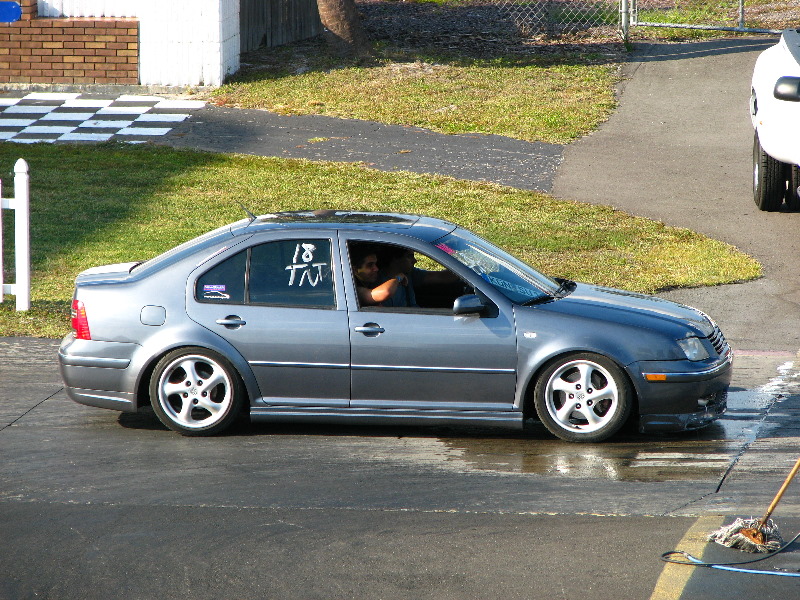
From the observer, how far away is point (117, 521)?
5945mm

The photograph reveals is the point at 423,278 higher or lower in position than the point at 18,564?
higher

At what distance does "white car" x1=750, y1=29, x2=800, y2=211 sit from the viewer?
1207 cm

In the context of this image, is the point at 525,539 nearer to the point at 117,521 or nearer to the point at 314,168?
the point at 117,521

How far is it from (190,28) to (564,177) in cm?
765

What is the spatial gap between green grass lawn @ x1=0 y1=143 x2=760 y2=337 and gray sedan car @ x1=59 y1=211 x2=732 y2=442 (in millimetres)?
2882

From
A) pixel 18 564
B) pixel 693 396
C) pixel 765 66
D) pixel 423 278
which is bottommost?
pixel 18 564

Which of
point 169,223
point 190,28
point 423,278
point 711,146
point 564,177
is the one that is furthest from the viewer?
point 190,28

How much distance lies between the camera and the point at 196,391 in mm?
7195

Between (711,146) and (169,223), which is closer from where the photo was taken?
(169,223)

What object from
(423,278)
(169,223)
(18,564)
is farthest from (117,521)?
(169,223)

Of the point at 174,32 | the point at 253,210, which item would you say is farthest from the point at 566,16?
the point at 253,210

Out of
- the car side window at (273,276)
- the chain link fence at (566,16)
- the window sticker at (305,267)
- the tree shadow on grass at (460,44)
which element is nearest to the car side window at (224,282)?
the car side window at (273,276)

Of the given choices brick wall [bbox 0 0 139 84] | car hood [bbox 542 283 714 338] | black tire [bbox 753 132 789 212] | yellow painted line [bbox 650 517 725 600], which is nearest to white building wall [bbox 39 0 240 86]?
brick wall [bbox 0 0 139 84]

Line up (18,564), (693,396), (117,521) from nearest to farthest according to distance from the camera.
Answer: (18,564), (117,521), (693,396)
